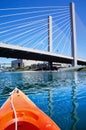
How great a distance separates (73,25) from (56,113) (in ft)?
144

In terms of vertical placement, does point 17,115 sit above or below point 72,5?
below

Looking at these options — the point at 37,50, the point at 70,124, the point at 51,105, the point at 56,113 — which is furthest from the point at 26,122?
the point at 37,50

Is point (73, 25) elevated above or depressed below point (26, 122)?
above

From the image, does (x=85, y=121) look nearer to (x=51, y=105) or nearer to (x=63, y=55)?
(x=51, y=105)

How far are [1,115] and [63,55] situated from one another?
158 ft

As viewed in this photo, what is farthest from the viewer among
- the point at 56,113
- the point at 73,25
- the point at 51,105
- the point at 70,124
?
the point at 73,25

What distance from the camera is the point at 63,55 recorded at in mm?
51906

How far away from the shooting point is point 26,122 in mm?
4113

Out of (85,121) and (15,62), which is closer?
(85,121)

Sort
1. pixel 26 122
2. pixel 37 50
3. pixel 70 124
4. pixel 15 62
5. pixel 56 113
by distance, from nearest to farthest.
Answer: pixel 26 122
pixel 70 124
pixel 56 113
pixel 37 50
pixel 15 62

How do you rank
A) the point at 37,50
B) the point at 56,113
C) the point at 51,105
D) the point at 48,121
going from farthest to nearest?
the point at 37,50, the point at 51,105, the point at 56,113, the point at 48,121

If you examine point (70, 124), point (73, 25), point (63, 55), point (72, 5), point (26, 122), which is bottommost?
point (70, 124)

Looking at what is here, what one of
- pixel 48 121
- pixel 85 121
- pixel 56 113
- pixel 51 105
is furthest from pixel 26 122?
pixel 51 105

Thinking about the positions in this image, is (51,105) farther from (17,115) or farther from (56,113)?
(17,115)
